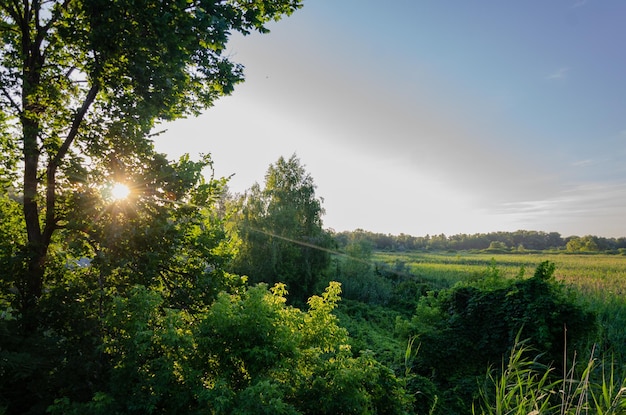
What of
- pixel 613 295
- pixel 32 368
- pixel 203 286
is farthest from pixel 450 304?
pixel 613 295

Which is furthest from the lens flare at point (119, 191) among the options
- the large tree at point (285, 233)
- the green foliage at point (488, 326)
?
the large tree at point (285, 233)

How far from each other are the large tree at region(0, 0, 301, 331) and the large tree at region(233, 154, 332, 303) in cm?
1470

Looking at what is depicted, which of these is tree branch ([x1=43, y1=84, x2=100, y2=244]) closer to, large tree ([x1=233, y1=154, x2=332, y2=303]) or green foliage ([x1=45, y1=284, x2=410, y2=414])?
green foliage ([x1=45, y1=284, x2=410, y2=414])

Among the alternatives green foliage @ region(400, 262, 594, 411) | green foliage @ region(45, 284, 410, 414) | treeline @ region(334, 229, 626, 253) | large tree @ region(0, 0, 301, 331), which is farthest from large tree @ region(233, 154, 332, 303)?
treeline @ region(334, 229, 626, 253)

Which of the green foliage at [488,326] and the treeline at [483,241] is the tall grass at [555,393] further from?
the treeline at [483,241]

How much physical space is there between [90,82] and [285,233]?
16.2 metres

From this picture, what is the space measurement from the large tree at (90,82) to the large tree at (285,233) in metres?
14.7

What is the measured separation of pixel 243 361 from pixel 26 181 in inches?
205

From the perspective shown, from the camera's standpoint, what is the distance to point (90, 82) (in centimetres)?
638

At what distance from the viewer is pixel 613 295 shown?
17.1m

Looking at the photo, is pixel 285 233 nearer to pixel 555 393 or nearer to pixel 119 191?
pixel 119 191

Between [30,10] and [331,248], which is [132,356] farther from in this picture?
[331,248]

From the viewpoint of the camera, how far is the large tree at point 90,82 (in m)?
5.33

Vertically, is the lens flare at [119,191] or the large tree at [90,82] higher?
the large tree at [90,82]
